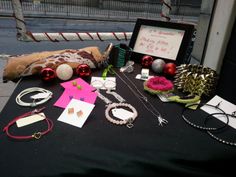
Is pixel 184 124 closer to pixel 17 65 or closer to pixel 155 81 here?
pixel 155 81

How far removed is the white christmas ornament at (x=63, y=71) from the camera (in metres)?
0.86

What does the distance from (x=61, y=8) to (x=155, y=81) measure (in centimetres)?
419

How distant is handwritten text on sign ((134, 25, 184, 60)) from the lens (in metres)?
1.02

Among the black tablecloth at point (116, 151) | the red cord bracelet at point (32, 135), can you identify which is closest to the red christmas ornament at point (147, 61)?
the black tablecloth at point (116, 151)

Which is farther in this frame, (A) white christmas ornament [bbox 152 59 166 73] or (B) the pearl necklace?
(A) white christmas ornament [bbox 152 59 166 73]

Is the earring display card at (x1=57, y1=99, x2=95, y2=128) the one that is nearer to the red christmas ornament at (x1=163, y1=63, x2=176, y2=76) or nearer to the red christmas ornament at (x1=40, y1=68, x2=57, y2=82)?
the red christmas ornament at (x1=40, y1=68, x2=57, y2=82)

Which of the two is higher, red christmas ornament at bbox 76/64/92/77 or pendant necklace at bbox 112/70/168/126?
red christmas ornament at bbox 76/64/92/77

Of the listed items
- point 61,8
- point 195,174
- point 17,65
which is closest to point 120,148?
point 195,174

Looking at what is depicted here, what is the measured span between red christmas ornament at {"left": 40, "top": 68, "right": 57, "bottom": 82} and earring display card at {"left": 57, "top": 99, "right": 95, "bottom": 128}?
0.64 ft

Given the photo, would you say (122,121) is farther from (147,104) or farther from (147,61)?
(147,61)

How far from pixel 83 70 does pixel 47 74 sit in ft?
0.51

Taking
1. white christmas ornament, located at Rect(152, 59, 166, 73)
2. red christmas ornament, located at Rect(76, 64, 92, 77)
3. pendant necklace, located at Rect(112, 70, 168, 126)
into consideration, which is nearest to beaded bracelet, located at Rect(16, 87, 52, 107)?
red christmas ornament, located at Rect(76, 64, 92, 77)

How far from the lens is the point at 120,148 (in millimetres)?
532

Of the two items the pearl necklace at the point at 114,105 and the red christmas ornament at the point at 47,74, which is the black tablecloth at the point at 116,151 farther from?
the red christmas ornament at the point at 47,74
